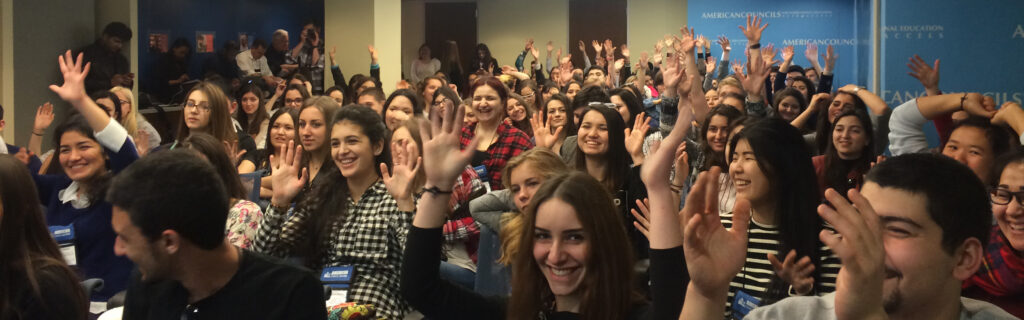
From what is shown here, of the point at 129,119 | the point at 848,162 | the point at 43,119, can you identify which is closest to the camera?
the point at 848,162

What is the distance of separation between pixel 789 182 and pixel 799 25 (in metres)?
13.3

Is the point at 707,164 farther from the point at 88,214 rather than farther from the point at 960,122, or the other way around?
the point at 88,214

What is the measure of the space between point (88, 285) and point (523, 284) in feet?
5.94

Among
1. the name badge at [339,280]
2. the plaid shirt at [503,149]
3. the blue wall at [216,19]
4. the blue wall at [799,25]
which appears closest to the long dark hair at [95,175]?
the name badge at [339,280]

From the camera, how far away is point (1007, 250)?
9.86 ft

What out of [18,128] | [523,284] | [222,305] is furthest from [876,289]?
[18,128]

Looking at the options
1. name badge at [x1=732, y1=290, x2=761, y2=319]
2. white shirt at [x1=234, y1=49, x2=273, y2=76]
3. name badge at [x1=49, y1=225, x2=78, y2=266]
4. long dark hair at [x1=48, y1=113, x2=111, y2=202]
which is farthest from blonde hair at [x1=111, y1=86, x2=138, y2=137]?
white shirt at [x1=234, y1=49, x2=273, y2=76]

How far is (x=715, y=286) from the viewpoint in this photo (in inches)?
75.3

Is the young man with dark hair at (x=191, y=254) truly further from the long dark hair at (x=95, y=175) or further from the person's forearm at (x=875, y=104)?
the person's forearm at (x=875, y=104)

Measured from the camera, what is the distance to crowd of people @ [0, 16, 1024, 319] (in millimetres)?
1935

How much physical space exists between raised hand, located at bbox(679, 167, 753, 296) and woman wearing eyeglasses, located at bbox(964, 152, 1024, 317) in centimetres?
129

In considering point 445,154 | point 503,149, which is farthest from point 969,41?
point 445,154

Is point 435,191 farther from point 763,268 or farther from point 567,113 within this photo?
point 567,113

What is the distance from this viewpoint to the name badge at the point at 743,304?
2881 millimetres
